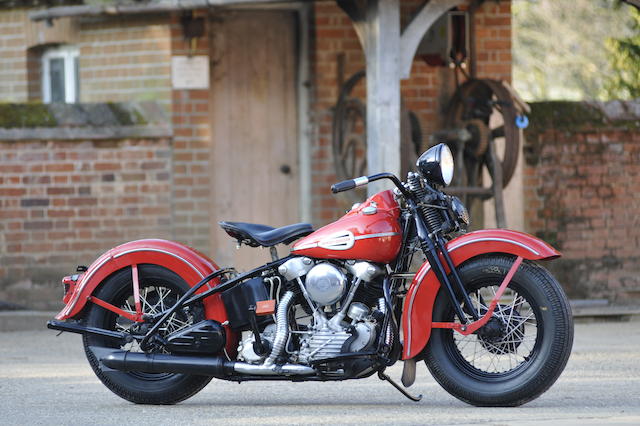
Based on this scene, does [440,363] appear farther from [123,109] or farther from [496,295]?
[123,109]

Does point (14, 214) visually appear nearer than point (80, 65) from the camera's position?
Yes

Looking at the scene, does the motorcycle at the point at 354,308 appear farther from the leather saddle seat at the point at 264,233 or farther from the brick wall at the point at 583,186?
the brick wall at the point at 583,186

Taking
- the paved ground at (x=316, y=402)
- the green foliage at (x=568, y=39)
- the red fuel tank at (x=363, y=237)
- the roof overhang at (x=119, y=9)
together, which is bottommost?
the paved ground at (x=316, y=402)

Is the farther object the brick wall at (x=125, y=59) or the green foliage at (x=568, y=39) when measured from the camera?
the green foliage at (x=568, y=39)

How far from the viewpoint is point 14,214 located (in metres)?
11.5

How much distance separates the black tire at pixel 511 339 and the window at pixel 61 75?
7.39 metres

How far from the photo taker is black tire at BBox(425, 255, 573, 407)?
5.92m

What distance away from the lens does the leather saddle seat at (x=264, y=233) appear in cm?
616

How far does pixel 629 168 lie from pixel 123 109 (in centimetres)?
466

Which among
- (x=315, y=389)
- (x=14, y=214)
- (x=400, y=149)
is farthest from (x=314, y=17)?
(x=315, y=389)

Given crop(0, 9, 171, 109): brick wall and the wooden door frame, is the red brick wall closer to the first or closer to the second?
crop(0, 9, 171, 109): brick wall

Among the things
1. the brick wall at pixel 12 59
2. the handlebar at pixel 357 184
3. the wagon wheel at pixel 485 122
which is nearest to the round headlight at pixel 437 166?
the handlebar at pixel 357 184

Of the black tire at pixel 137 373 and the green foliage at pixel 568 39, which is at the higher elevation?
the green foliage at pixel 568 39

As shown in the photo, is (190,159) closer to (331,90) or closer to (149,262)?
(331,90)
